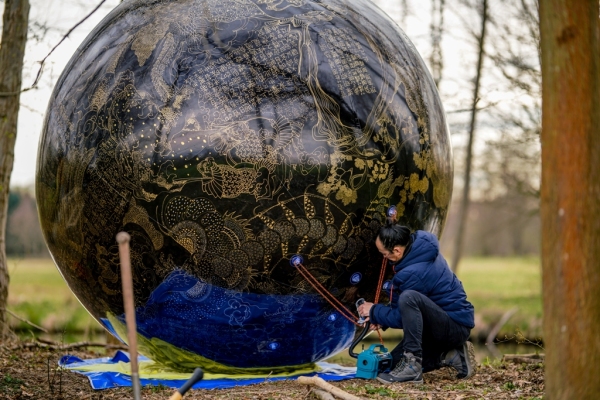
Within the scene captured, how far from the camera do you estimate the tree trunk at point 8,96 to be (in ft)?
24.7

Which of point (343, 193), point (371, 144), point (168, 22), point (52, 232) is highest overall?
point (168, 22)

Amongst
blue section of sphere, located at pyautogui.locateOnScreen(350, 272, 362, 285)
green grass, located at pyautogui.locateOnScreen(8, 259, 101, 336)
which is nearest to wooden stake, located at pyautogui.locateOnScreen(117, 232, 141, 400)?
blue section of sphere, located at pyautogui.locateOnScreen(350, 272, 362, 285)

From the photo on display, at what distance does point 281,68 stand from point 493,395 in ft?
8.76

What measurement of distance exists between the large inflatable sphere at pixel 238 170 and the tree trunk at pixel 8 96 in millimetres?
2230

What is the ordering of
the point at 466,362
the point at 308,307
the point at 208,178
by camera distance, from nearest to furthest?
the point at 208,178 < the point at 308,307 < the point at 466,362

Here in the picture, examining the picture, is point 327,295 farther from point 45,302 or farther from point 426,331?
point 45,302

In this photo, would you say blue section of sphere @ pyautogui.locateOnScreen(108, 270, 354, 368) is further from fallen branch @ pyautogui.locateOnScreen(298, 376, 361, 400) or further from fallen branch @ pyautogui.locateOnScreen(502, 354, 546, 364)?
fallen branch @ pyautogui.locateOnScreen(502, 354, 546, 364)

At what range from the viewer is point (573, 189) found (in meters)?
3.44

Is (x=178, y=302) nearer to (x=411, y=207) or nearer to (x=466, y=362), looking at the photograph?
(x=411, y=207)

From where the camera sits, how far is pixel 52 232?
5.69 meters

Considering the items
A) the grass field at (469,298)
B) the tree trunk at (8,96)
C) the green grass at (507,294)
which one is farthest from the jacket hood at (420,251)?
the grass field at (469,298)

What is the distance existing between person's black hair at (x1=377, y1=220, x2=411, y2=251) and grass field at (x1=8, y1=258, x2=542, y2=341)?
5552 mm

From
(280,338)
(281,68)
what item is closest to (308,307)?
(280,338)

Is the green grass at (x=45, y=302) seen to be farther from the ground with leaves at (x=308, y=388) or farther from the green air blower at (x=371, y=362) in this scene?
the green air blower at (x=371, y=362)
